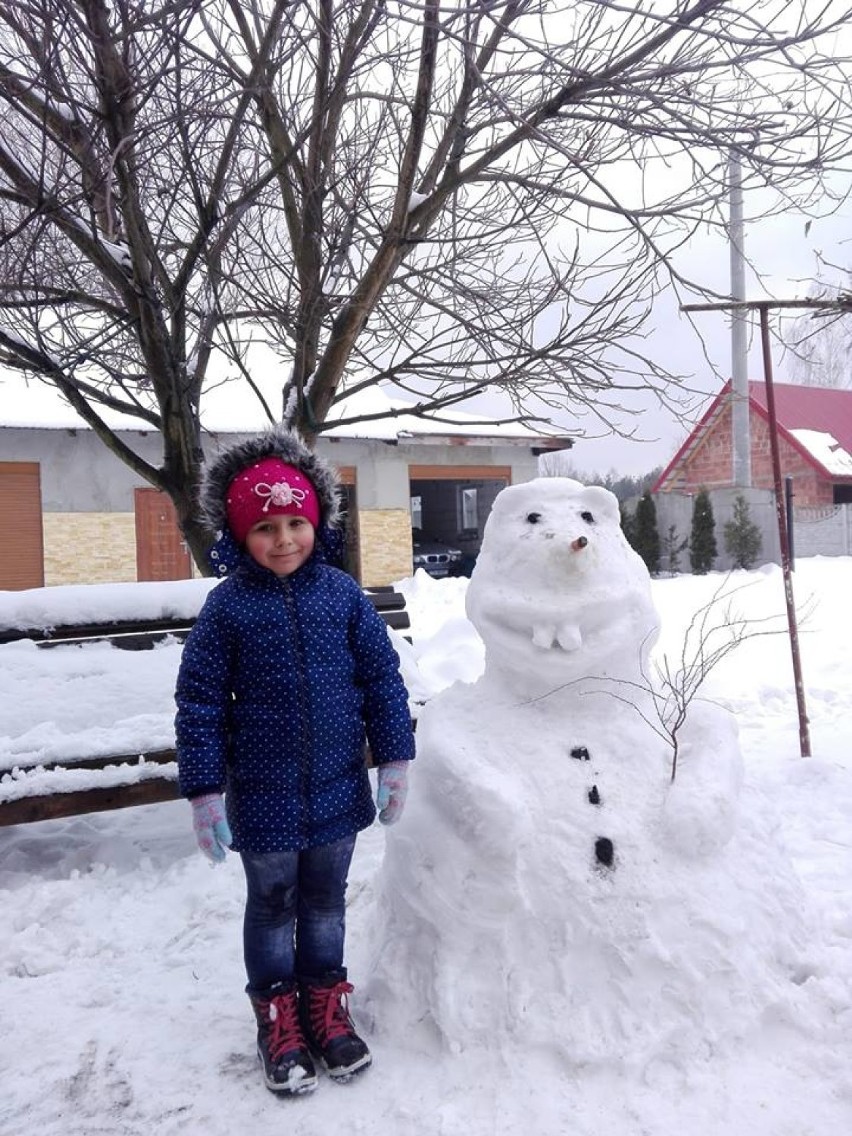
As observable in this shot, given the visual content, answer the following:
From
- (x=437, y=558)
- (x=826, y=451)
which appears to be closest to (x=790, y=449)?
(x=826, y=451)

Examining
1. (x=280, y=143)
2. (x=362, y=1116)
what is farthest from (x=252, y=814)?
(x=280, y=143)

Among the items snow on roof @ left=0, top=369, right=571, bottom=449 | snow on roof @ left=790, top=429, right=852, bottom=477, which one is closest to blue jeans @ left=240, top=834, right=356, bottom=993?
snow on roof @ left=0, top=369, right=571, bottom=449

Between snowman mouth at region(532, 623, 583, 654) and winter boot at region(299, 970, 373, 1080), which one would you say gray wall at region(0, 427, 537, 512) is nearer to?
snowman mouth at region(532, 623, 583, 654)

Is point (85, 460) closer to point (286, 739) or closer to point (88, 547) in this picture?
point (88, 547)

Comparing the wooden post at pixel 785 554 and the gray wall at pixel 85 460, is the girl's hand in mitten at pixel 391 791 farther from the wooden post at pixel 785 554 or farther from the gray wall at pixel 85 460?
the gray wall at pixel 85 460

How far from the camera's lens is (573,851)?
83.9 inches

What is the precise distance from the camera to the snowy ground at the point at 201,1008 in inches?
73.2

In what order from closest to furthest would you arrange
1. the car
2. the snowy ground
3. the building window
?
1. the snowy ground
2. the car
3. the building window

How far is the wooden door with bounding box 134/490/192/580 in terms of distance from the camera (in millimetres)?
11492

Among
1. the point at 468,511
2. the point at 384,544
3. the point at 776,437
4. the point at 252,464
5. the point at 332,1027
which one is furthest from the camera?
the point at 468,511

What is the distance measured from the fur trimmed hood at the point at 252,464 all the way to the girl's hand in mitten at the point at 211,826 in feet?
2.35

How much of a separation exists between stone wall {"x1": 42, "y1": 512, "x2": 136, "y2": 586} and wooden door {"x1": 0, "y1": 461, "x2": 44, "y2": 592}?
144 millimetres

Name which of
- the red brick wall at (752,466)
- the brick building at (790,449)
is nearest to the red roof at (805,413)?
the brick building at (790,449)

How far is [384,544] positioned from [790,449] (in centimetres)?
901
